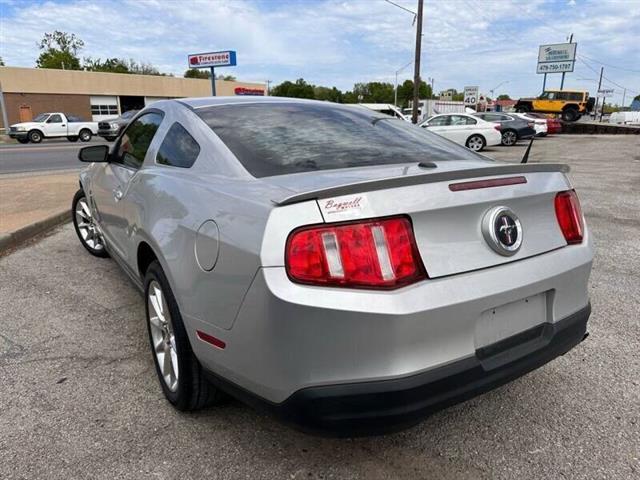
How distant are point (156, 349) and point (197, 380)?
523 millimetres

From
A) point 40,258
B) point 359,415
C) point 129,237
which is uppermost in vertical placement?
point 129,237

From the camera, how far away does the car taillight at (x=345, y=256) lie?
1725 mm

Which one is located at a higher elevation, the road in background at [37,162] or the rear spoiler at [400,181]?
the rear spoiler at [400,181]

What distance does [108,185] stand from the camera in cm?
381

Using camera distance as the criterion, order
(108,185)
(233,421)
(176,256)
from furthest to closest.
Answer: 1. (108,185)
2. (233,421)
3. (176,256)

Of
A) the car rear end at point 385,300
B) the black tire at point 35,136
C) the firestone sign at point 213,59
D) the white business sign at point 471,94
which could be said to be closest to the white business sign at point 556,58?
the white business sign at point 471,94

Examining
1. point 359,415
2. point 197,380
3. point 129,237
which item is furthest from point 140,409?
point 359,415

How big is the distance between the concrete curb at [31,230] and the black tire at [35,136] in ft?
78.7

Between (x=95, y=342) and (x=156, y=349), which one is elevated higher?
(x=156, y=349)

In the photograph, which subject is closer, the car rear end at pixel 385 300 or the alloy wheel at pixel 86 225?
the car rear end at pixel 385 300

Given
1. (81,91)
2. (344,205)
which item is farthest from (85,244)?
(81,91)

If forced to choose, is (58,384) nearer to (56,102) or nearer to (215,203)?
(215,203)

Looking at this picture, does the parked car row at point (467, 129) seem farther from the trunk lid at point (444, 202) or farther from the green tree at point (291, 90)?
the green tree at point (291, 90)

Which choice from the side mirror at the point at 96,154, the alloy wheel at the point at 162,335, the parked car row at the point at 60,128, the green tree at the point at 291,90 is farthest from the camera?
the green tree at the point at 291,90
